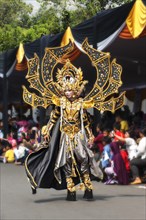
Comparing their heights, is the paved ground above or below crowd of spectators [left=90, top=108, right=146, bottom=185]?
below

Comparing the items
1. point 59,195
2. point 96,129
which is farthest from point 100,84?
point 96,129

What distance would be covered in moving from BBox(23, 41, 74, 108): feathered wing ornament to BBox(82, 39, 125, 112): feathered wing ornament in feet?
1.62

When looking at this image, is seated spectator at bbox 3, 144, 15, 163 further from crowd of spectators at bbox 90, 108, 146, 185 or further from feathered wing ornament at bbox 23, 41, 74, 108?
feathered wing ornament at bbox 23, 41, 74, 108

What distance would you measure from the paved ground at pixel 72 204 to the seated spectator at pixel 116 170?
0.28 m

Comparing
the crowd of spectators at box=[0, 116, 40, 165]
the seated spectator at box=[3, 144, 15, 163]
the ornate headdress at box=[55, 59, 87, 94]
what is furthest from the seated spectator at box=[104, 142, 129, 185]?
the seated spectator at box=[3, 144, 15, 163]

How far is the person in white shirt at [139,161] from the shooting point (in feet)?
43.5

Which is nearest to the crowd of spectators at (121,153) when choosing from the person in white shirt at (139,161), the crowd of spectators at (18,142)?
the person in white shirt at (139,161)

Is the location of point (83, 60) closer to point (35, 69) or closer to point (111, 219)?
point (35, 69)

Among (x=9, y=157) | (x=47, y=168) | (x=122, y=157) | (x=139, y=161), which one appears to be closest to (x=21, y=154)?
(x=9, y=157)

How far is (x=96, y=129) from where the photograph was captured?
53.7ft

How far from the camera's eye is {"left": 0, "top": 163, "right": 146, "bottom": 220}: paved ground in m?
9.16

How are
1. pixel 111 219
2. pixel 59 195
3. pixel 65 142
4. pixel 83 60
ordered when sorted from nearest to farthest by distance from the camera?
1. pixel 111 219
2. pixel 65 142
3. pixel 59 195
4. pixel 83 60

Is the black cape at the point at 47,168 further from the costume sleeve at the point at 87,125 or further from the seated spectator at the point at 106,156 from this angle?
the seated spectator at the point at 106,156

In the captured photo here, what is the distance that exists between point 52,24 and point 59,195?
28.3 meters
